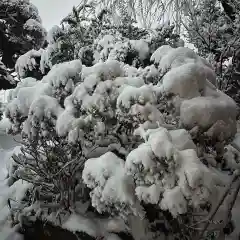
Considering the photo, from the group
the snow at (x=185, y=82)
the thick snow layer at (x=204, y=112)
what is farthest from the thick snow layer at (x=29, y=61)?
the thick snow layer at (x=204, y=112)

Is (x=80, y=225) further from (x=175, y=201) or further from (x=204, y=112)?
(x=204, y=112)

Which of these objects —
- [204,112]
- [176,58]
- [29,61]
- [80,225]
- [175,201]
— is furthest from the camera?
[29,61]

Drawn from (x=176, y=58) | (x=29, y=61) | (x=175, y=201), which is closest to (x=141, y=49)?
(x=176, y=58)

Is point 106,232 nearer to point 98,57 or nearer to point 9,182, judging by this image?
point 9,182

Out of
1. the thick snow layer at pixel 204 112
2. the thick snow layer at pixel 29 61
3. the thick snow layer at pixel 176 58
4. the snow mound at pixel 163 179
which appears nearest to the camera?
the snow mound at pixel 163 179

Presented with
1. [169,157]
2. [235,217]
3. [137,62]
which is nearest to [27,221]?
[169,157]

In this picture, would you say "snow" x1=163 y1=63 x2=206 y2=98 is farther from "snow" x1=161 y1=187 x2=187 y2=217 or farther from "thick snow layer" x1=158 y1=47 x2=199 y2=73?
"snow" x1=161 y1=187 x2=187 y2=217

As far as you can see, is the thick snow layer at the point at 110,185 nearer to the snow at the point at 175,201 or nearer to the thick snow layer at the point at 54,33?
the snow at the point at 175,201

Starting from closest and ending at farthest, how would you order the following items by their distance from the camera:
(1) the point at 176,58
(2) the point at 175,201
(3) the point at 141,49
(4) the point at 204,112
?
(2) the point at 175,201 → (4) the point at 204,112 → (1) the point at 176,58 → (3) the point at 141,49

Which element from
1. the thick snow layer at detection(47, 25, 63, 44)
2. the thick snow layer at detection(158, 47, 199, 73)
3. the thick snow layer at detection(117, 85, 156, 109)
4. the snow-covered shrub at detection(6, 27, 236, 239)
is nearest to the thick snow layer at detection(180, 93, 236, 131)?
the snow-covered shrub at detection(6, 27, 236, 239)

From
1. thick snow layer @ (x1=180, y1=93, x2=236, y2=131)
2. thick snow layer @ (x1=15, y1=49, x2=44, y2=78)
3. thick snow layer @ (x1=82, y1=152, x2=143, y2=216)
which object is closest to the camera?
thick snow layer @ (x1=82, y1=152, x2=143, y2=216)

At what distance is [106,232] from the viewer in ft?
8.70

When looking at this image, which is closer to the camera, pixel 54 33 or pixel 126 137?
pixel 126 137

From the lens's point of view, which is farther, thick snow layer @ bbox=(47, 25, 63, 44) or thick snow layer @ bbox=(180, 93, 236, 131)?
thick snow layer @ bbox=(47, 25, 63, 44)
